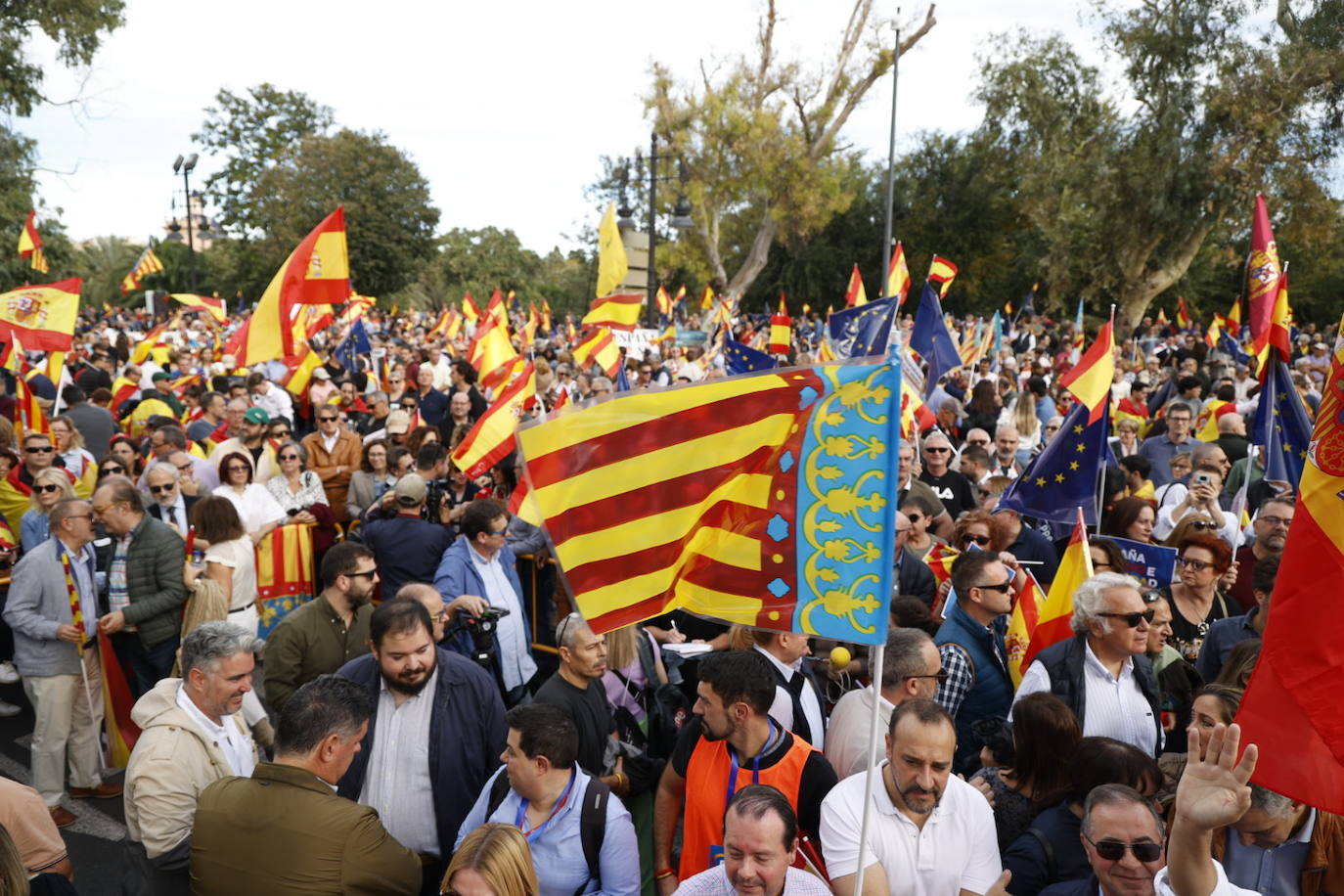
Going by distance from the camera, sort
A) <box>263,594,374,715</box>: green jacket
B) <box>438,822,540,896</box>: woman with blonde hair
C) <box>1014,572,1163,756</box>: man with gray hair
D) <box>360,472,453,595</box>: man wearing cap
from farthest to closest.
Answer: <box>360,472,453,595</box>: man wearing cap, <box>263,594,374,715</box>: green jacket, <box>1014,572,1163,756</box>: man with gray hair, <box>438,822,540,896</box>: woman with blonde hair

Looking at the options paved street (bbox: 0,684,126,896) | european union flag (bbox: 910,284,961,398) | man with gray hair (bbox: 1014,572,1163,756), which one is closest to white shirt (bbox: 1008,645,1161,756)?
man with gray hair (bbox: 1014,572,1163,756)

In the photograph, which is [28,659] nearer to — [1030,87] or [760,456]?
[760,456]

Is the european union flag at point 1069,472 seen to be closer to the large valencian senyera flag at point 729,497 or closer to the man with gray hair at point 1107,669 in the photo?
the man with gray hair at point 1107,669

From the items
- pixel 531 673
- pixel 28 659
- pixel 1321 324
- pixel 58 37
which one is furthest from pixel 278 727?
pixel 1321 324

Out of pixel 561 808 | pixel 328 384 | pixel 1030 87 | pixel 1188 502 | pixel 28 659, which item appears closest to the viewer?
pixel 561 808

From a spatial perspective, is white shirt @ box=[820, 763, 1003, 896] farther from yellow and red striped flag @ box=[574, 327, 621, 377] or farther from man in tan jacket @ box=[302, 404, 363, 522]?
yellow and red striped flag @ box=[574, 327, 621, 377]

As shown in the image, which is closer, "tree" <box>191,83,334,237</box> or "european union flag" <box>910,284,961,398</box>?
"european union flag" <box>910,284,961,398</box>

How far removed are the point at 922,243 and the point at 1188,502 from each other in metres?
41.3

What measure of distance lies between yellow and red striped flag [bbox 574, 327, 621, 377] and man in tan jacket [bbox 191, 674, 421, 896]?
34.6ft

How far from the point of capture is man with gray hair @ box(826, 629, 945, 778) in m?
4.00

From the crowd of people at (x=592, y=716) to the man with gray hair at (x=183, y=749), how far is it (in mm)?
11

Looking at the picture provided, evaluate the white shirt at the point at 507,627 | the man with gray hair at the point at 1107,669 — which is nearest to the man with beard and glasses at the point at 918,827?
the man with gray hair at the point at 1107,669

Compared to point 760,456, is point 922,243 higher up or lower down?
higher up

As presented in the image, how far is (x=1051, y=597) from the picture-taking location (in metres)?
5.16
